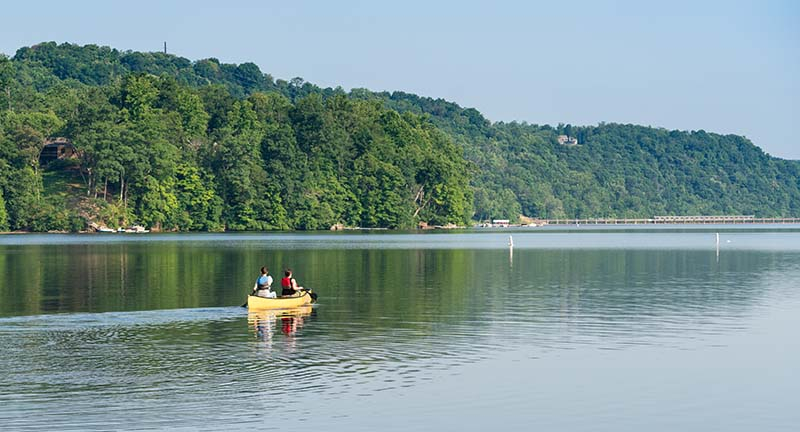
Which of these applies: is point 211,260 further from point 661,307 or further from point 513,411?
point 513,411

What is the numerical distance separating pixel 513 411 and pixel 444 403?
193cm

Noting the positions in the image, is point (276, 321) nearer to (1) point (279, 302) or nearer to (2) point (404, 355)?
(1) point (279, 302)

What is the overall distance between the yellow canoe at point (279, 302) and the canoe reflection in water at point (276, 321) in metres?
0.21

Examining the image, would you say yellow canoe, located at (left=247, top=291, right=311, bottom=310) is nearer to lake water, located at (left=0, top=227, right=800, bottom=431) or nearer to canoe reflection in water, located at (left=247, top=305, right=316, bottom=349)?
canoe reflection in water, located at (left=247, top=305, right=316, bottom=349)

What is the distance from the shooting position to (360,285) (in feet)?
242

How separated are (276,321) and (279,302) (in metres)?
4.17

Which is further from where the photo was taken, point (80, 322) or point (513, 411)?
point (80, 322)

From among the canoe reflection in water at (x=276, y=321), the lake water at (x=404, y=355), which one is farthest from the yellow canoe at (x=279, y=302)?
the lake water at (x=404, y=355)

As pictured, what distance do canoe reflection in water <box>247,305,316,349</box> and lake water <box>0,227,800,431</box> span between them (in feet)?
0.46

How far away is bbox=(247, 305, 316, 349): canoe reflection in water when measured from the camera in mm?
46138

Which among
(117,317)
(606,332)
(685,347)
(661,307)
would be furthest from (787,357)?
(117,317)

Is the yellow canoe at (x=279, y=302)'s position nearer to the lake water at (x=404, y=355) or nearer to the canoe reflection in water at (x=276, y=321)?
the canoe reflection in water at (x=276, y=321)

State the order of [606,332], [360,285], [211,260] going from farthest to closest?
1. [211,260]
2. [360,285]
3. [606,332]

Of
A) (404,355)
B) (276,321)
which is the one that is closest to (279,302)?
(276,321)
